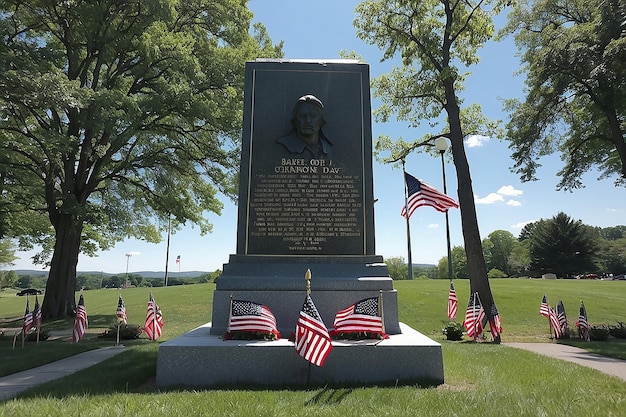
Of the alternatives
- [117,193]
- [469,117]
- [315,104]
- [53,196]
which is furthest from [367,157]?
[117,193]

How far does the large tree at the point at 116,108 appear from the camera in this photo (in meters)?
15.8

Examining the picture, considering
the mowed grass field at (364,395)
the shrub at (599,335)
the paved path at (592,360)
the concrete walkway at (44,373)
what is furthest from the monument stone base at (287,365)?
the shrub at (599,335)

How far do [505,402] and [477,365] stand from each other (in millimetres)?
2893

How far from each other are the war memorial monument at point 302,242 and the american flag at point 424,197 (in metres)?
2.30

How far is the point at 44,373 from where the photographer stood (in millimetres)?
7645

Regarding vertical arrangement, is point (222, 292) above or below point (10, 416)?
above

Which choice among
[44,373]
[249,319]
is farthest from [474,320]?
[44,373]

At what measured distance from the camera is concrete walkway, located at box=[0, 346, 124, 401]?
6.07 metres

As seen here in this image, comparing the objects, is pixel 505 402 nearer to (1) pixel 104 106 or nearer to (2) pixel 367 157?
(2) pixel 367 157

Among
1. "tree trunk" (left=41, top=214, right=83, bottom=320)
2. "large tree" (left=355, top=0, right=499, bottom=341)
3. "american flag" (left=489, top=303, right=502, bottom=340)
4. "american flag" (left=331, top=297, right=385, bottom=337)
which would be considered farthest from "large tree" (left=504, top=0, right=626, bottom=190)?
"tree trunk" (left=41, top=214, right=83, bottom=320)

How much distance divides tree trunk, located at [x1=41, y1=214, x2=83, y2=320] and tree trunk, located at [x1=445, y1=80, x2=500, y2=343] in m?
17.1

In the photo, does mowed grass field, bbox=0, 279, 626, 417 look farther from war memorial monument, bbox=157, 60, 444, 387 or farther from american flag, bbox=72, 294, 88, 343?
american flag, bbox=72, 294, 88, 343

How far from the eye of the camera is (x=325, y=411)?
423cm

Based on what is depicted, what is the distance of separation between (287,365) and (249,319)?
89cm
